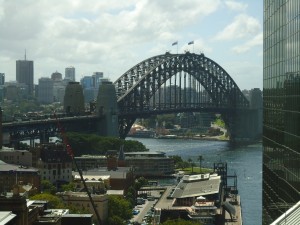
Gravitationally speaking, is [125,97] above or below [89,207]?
above

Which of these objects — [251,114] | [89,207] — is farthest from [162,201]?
[251,114]

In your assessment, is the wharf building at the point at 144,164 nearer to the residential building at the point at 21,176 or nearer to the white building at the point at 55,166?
the white building at the point at 55,166

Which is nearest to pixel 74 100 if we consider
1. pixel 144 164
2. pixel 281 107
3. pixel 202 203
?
pixel 144 164

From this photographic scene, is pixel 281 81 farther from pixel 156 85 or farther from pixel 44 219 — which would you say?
pixel 156 85

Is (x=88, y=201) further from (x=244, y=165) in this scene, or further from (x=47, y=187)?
(x=244, y=165)

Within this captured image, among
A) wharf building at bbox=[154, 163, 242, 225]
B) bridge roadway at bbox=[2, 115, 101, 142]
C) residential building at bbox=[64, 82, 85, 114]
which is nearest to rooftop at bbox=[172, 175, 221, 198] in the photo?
wharf building at bbox=[154, 163, 242, 225]

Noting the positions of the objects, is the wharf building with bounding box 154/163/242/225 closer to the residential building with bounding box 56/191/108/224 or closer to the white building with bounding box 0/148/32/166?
the residential building with bounding box 56/191/108/224
